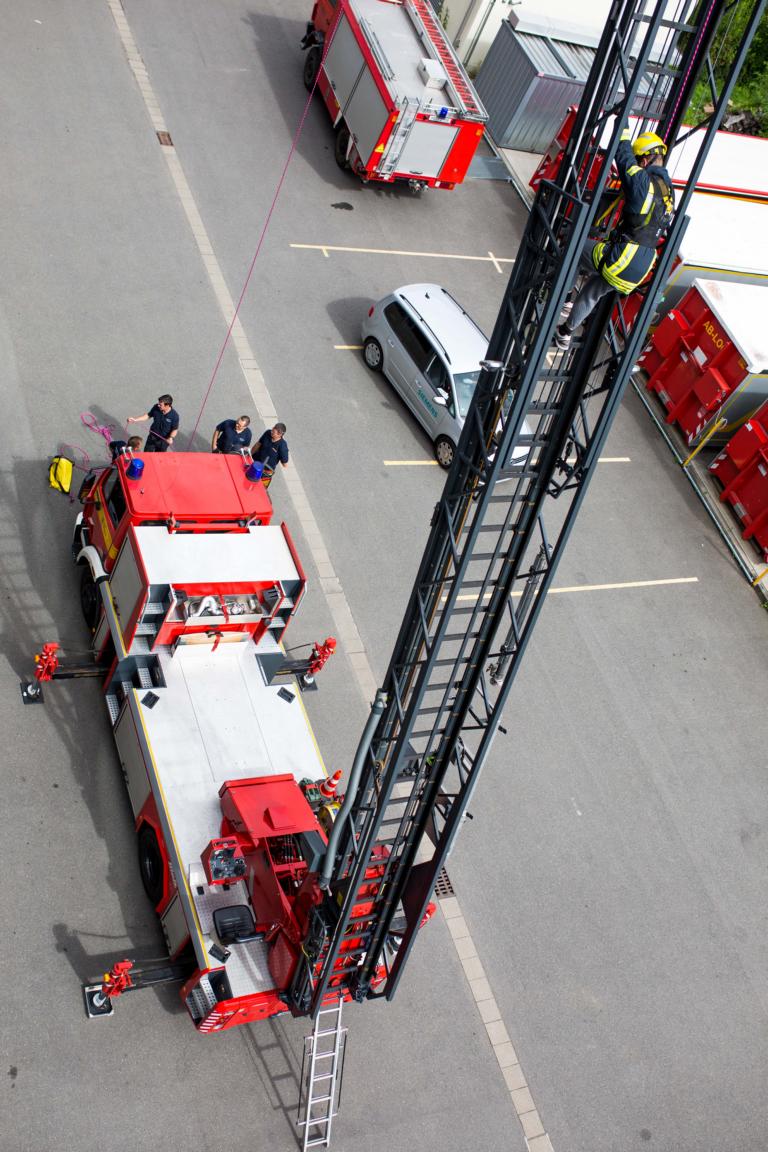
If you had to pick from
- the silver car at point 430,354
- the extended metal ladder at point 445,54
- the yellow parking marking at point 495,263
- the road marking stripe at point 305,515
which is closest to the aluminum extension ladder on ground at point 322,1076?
the road marking stripe at point 305,515

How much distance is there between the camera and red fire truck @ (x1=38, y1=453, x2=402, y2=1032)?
9.01 meters

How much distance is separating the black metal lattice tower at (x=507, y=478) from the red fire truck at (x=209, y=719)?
0.36 metres

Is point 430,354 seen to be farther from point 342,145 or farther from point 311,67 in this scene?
point 311,67

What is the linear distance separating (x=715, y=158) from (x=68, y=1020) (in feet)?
67.2

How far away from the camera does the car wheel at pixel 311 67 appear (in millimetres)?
21406

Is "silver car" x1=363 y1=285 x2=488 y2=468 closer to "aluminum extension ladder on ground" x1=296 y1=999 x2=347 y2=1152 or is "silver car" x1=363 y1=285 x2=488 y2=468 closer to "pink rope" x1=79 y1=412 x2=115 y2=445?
"pink rope" x1=79 y1=412 x2=115 y2=445

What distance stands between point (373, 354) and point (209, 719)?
28.1 feet

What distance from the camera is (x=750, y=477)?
17.8m

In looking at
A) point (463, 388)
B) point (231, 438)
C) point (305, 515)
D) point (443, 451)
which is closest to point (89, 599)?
point (231, 438)

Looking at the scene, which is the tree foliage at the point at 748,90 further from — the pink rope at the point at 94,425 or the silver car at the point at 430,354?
the pink rope at the point at 94,425

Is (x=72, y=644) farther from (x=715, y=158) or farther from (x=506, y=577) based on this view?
(x=715, y=158)

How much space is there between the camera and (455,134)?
63.4 feet

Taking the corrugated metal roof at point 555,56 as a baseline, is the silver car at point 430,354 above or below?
below

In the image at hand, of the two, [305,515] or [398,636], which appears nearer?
[398,636]
